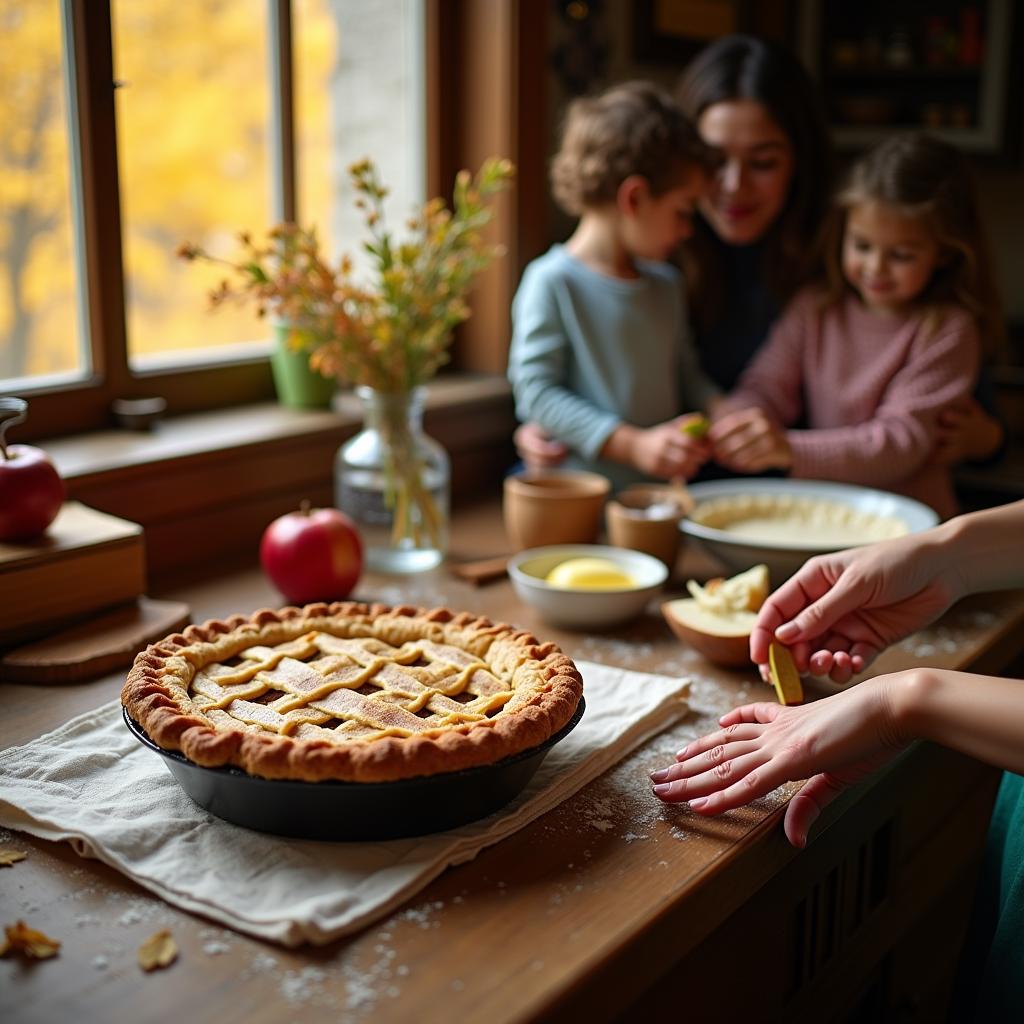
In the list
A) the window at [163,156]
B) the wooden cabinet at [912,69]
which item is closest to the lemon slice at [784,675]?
the window at [163,156]

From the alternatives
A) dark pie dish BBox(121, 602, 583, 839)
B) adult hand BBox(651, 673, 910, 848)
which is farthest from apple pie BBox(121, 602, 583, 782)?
adult hand BBox(651, 673, 910, 848)

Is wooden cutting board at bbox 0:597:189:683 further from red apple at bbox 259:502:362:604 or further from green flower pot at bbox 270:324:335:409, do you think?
green flower pot at bbox 270:324:335:409

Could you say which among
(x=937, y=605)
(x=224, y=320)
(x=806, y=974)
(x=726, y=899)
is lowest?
(x=806, y=974)

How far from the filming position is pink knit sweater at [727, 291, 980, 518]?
191cm

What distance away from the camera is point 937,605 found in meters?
1.26

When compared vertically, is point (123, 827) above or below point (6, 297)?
below

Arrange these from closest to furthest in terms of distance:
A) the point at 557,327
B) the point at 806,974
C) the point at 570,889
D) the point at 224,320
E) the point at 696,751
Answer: the point at 570,889
the point at 696,751
the point at 806,974
the point at 557,327
the point at 224,320

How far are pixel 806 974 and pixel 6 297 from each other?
222cm

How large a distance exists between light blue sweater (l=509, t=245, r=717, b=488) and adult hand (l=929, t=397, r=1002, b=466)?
17.9 inches

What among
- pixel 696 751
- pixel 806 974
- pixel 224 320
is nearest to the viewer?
pixel 696 751

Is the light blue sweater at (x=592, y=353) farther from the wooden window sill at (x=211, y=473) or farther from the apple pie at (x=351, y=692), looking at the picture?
the apple pie at (x=351, y=692)

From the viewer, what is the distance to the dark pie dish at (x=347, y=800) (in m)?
0.92

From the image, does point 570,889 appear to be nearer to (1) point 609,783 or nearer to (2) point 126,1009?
(1) point 609,783

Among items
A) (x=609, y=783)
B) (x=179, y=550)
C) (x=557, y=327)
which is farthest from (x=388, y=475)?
(x=609, y=783)
